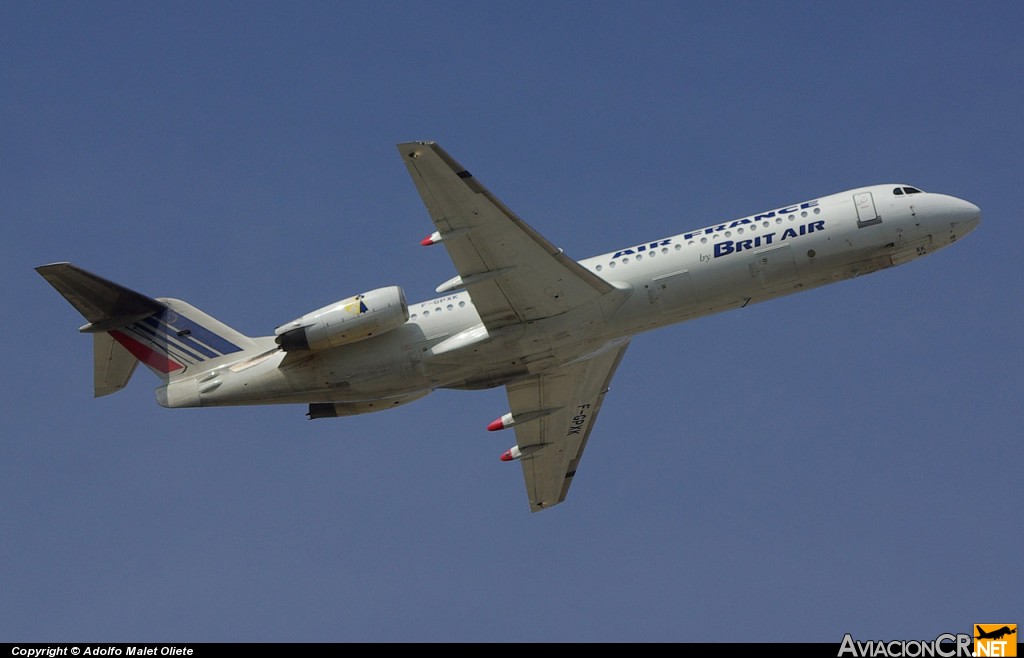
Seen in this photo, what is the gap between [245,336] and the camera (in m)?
42.2

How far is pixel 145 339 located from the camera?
137 ft

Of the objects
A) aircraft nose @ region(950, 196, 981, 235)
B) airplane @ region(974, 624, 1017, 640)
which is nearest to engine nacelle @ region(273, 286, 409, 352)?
aircraft nose @ region(950, 196, 981, 235)

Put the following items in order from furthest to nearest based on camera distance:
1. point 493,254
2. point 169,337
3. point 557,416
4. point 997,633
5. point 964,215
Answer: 1. point 557,416
2. point 169,337
3. point 964,215
4. point 493,254
5. point 997,633

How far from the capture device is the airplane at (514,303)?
38344 millimetres

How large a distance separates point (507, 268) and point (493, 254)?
67cm

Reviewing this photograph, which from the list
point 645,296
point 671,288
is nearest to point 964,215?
point 671,288

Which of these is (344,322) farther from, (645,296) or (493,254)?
(645,296)

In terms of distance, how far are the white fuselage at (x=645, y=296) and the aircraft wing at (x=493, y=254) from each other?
0.58 metres

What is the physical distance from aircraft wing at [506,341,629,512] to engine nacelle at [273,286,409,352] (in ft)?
19.2

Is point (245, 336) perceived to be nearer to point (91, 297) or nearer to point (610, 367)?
point (91, 297)

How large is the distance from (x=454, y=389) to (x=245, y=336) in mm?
7458

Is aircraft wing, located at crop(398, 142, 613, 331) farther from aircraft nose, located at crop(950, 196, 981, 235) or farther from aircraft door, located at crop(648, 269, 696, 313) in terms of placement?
aircraft nose, located at crop(950, 196, 981, 235)

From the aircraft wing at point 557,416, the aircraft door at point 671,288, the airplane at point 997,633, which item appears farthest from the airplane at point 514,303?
the airplane at point 997,633

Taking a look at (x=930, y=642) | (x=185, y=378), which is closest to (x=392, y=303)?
(x=185, y=378)
